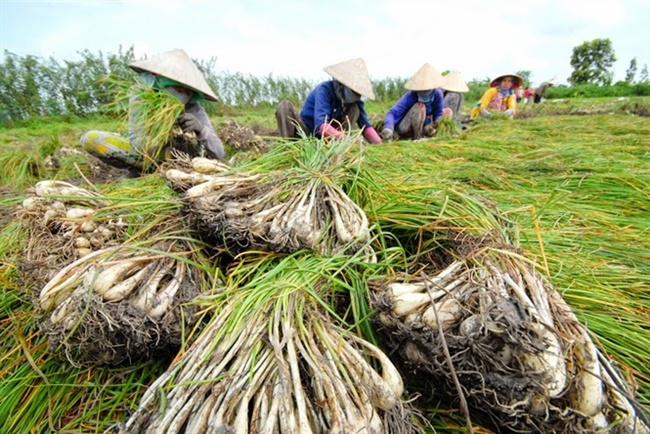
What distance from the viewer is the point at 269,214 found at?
1324 millimetres

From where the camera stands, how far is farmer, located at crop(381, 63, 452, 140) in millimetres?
5625

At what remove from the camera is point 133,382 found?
1.20 m

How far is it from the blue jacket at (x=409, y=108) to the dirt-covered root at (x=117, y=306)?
5.13 metres

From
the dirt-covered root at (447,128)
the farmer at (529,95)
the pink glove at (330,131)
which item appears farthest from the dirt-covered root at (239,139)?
the farmer at (529,95)

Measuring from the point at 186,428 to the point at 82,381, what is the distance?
0.63m

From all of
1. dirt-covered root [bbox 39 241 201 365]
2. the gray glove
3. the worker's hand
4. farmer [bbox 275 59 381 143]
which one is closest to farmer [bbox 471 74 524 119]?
the gray glove

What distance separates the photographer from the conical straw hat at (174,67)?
280cm

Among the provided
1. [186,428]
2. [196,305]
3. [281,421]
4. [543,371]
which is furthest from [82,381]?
[543,371]

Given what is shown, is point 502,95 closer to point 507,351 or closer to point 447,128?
point 447,128

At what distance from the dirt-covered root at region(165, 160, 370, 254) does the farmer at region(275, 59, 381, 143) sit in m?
1.91

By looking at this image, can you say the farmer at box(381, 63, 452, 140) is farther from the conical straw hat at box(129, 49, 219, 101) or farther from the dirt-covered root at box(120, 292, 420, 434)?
the dirt-covered root at box(120, 292, 420, 434)

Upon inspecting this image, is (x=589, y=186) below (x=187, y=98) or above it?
below

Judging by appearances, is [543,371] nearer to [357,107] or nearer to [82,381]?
[82,381]

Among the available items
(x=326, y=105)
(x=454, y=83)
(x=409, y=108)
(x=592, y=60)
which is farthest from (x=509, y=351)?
(x=592, y=60)
